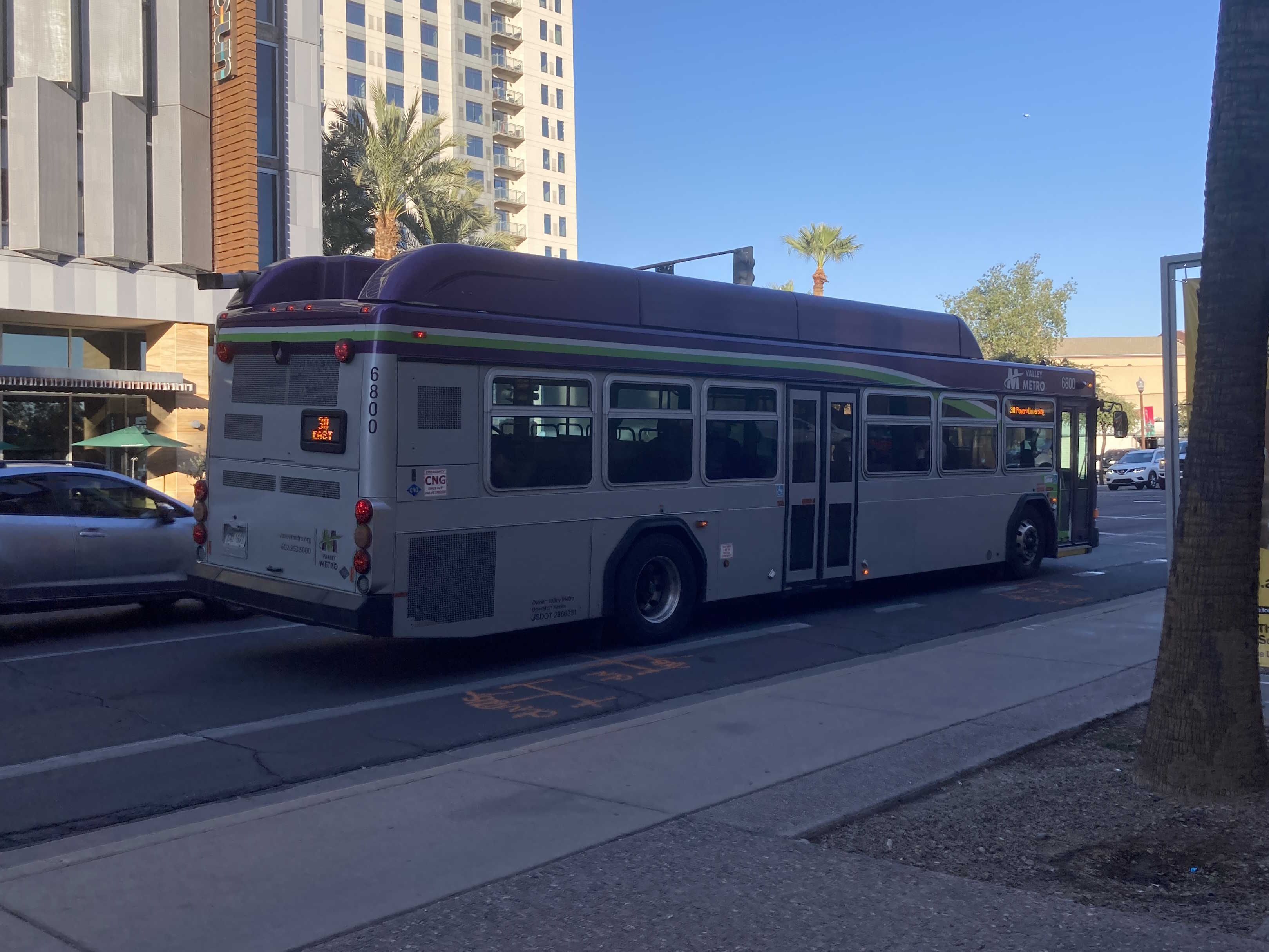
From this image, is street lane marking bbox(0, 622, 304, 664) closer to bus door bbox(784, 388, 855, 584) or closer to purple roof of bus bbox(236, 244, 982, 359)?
purple roof of bus bbox(236, 244, 982, 359)

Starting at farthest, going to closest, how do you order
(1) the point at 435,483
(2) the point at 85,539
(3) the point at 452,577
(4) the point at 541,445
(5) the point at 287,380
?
(2) the point at 85,539
(4) the point at 541,445
(5) the point at 287,380
(3) the point at 452,577
(1) the point at 435,483

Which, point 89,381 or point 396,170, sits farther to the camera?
point 396,170

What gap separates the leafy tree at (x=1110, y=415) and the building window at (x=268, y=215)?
18099 mm

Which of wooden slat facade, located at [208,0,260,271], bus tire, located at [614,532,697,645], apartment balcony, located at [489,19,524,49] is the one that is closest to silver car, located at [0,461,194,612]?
bus tire, located at [614,532,697,645]

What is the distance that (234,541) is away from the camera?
9.84 metres

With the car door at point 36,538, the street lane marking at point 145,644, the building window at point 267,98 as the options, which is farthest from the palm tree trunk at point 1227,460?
the building window at point 267,98

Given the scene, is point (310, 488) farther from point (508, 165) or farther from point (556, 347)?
point (508, 165)

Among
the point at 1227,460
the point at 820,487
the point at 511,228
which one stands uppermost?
the point at 511,228

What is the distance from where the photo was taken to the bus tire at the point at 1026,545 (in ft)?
50.7

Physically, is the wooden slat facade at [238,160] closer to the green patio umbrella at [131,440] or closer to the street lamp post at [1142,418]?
the green patio umbrella at [131,440]

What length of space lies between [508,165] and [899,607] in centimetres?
7270

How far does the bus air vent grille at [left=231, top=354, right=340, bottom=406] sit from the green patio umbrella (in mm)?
14939

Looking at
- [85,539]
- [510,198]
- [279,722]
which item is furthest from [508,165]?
[279,722]

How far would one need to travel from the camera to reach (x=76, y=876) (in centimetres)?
486
